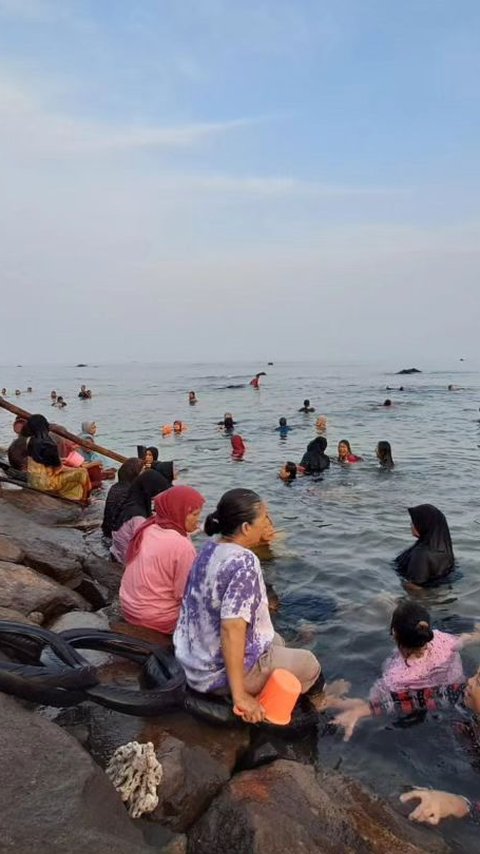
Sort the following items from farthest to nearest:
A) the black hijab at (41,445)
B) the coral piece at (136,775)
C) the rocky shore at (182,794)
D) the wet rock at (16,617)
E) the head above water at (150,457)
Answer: the head above water at (150,457) → the black hijab at (41,445) → the wet rock at (16,617) → the coral piece at (136,775) → the rocky shore at (182,794)

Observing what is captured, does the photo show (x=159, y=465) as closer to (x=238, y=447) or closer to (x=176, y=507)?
(x=176, y=507)

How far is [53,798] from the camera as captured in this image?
3.15 metres

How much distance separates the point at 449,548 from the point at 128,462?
5403 mm

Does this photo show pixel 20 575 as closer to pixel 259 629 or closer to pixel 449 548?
pixel 259 629

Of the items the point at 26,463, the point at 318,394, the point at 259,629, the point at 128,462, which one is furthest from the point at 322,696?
the point at 318,394

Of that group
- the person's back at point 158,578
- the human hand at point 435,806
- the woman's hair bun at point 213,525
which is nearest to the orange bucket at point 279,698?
the human hand at point 435,806

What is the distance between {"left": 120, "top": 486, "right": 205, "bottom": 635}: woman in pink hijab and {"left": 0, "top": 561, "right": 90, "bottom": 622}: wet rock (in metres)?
0.80

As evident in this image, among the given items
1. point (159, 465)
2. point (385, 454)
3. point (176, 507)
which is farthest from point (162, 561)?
point (385, 454)

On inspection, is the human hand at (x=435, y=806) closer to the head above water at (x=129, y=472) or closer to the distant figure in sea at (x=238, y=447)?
the head above water at (x=129, y=472)

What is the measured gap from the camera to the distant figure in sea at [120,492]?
10.1 metres

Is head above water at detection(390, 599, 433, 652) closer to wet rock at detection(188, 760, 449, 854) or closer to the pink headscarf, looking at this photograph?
wet rock at detection(188, 760, 449, 854)

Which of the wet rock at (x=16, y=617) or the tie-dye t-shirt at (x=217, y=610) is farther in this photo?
the wet rock at (x=16, y=617)

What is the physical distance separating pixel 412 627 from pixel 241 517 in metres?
1.97

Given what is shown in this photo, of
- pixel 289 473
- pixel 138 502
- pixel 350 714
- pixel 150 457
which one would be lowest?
pixel 289 473
